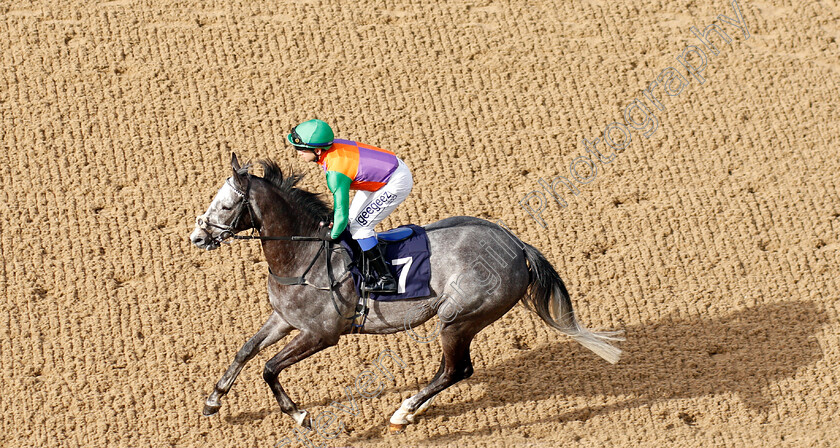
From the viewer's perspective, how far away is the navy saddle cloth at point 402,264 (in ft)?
27.6

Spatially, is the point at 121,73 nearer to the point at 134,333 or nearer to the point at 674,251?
the point at 134,333

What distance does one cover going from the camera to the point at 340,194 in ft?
25.9

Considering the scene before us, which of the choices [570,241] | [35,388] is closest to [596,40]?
[570,241]

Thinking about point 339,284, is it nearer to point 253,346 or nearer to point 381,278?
point 381,278

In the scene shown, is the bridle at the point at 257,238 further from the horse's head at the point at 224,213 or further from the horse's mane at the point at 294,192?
the horse's mane at the point at 294,192

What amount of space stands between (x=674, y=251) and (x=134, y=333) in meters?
5.19

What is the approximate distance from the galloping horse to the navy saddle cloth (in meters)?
0.07

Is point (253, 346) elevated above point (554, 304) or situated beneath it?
elevated above

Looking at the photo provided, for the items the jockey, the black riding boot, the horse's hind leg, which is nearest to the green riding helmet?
the jockey

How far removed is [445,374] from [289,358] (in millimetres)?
1292

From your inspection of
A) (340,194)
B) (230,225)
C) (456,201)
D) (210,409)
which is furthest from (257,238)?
(456,201)

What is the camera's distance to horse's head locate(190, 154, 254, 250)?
7938 mm

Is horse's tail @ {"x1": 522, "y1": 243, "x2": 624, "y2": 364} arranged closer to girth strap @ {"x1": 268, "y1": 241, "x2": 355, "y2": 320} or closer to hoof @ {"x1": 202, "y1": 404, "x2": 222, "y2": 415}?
girth strap @ {"x1": 268, "y1": 241, "x2": 355, "y2": 320}

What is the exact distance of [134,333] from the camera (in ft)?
31.7
